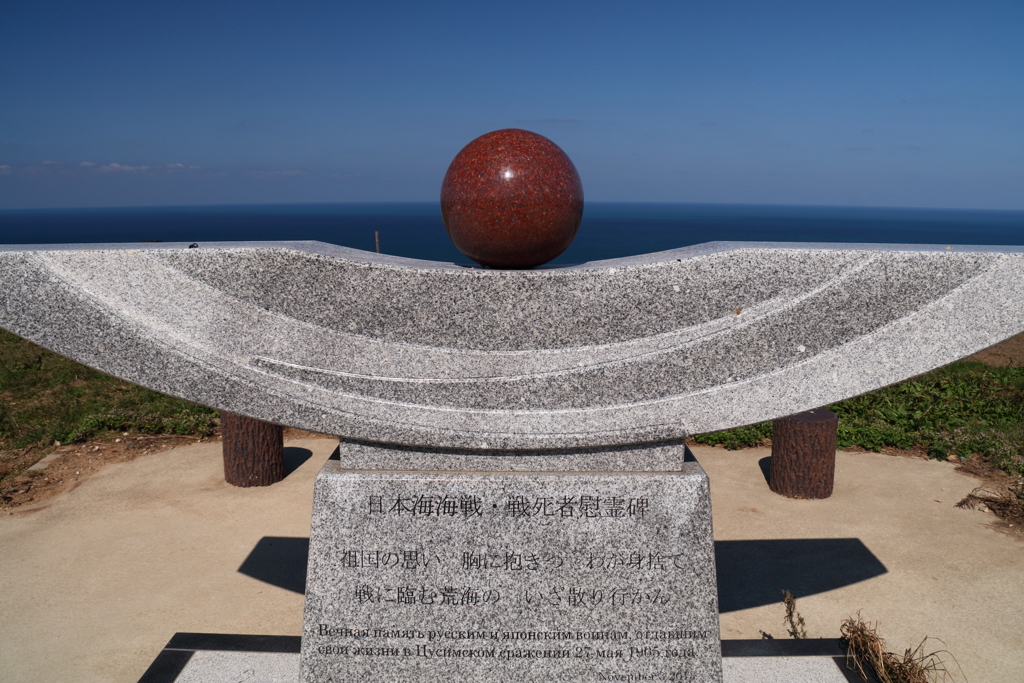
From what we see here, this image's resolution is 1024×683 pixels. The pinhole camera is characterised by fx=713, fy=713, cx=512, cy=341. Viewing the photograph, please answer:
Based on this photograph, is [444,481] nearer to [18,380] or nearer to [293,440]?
[293,440]

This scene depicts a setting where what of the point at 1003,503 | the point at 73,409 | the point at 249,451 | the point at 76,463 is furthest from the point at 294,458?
the point at 1003,503

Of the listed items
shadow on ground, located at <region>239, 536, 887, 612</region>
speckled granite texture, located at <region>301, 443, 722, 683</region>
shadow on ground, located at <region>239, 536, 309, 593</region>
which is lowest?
shadow on ground, located at <region>239, 536, 309, 593</region>

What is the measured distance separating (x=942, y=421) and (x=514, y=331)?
768 centimetres

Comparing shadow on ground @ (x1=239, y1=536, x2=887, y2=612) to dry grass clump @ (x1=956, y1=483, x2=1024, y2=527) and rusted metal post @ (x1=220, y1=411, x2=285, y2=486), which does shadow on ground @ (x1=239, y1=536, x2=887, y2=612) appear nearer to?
rusted metal post @ (x1=220, y1=411, x2=285, y2=486)

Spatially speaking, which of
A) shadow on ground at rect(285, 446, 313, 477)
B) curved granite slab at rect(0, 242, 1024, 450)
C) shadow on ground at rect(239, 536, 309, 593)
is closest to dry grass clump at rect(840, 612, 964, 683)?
curved granite slab at rect(0, 242, 1024, 450)

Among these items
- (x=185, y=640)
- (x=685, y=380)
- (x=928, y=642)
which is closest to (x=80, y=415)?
(x=185, y=640)

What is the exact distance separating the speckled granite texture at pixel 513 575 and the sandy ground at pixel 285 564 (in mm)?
1583

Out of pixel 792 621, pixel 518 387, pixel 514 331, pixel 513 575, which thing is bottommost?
pixel 792 621

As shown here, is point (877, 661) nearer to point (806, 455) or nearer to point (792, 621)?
point (792, 621)

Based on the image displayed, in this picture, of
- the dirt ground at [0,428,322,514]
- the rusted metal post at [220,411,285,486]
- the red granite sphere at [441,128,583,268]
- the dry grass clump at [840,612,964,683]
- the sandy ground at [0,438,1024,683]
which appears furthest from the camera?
the rusted metal post at [220,411,285,486]

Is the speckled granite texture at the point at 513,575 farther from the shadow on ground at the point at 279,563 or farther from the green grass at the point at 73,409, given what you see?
the green grass at the point at 73,409

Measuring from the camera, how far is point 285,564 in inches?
225

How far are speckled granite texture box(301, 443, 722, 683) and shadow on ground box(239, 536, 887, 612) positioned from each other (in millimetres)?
1855

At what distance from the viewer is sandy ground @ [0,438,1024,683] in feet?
15.4
